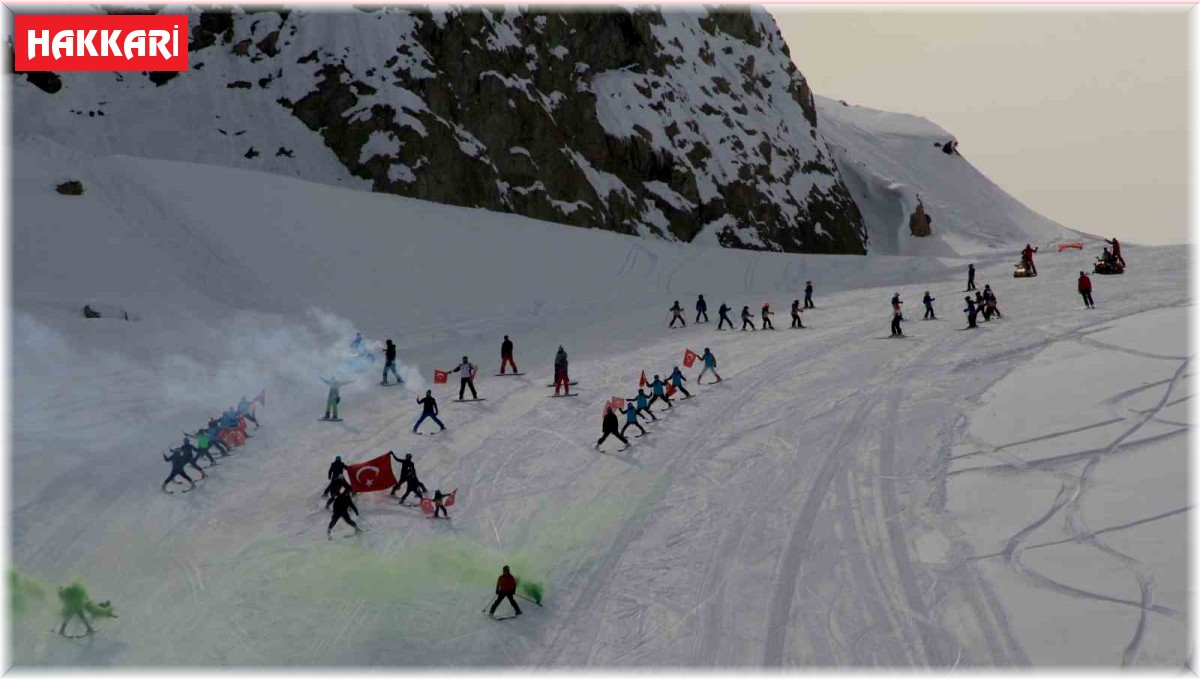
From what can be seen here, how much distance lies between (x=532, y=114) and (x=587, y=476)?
48220mm

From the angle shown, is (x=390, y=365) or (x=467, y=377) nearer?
(x=467, y=377)

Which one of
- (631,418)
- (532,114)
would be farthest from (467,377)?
(532,114)

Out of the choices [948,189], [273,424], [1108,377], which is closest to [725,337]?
[1108,377]

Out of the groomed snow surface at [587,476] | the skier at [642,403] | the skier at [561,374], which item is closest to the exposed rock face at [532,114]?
the groomed snow surface at [587,476]

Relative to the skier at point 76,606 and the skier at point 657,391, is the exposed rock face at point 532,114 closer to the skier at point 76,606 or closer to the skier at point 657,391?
the skier at point 657,391

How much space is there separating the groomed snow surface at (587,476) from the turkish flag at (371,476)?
1.09ft

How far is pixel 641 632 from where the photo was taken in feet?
47.9

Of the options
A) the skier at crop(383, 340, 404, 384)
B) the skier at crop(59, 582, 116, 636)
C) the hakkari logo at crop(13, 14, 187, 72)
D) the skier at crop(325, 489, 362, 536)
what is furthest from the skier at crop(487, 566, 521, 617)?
the hakkari logo at crop(13, 14, 187, 72)

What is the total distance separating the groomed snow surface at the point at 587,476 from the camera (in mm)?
14547

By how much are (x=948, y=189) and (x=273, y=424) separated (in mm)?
84348

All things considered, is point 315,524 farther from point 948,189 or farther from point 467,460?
point 948,189

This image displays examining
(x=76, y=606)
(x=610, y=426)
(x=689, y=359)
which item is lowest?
(x=76, y=606)

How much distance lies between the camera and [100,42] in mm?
56375

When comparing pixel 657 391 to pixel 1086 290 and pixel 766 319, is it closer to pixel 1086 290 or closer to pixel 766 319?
pixel 766 319
